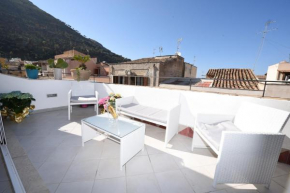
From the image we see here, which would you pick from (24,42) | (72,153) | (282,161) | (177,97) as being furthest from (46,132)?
(24,42)

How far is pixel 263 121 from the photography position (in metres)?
1.52

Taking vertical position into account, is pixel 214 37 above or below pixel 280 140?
above

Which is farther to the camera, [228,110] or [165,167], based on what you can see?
[228,110]

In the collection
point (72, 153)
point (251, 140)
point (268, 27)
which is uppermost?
point (268, 27)

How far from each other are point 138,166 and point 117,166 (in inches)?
11.7

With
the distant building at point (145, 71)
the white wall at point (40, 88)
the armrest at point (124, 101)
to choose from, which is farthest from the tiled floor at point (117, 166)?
the distant building at point (145, 71)

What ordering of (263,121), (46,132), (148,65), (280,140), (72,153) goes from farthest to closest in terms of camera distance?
(148,65) → (46,132) → (72,153) → (263,121) → (280,140)

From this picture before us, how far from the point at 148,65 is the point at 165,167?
977cm

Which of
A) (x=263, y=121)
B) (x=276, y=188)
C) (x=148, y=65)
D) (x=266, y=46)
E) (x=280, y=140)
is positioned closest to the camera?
(x=280, y=140)

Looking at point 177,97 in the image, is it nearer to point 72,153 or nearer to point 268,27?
point 72,153

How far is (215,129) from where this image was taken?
5.82ft

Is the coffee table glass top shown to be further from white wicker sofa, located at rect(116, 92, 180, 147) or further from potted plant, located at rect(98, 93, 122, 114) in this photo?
white wicker sofa, located at rect(116, 92, 180, 147)

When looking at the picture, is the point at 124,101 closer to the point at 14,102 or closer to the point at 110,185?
the point at 110,185

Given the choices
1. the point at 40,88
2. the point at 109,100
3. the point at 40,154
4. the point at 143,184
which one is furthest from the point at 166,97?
the point at 40,88
